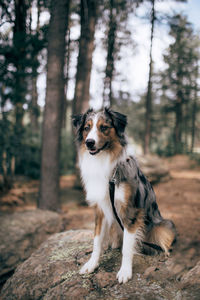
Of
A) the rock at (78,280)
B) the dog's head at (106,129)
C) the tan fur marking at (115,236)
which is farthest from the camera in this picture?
the tan fur marking at (115,236)

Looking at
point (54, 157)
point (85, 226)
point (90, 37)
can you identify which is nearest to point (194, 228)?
point (85, 226)

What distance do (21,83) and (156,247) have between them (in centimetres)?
681

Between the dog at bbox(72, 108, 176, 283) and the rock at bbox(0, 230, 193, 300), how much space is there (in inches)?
5.5

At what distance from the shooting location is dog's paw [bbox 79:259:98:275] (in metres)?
2.93

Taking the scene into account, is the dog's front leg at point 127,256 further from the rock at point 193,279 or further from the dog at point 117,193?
the rock at point 193,279

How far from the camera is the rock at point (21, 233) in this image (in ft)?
15.7

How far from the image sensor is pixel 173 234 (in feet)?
10.3

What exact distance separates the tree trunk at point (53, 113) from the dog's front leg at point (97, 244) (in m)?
4.35

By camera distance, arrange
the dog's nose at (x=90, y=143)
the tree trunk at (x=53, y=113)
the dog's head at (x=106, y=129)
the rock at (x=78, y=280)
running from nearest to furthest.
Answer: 1. the rock at (x=78, y=280)
2. the dog's nose at (x=90, y=143)
3. the dog's head at (x=106, y=129)
4. the tree trunk at (x=53, y=113)

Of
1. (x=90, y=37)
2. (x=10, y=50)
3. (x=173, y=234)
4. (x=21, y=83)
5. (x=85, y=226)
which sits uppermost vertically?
(x=90, y=37)

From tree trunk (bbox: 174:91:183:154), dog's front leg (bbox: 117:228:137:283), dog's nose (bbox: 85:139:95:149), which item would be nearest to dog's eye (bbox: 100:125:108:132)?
dog's nose (bbox: 85:139:95:149)

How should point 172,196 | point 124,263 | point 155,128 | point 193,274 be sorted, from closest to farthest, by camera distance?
1. point 124,263
2. point 193,274
3. point 172,196
4. point 155,128

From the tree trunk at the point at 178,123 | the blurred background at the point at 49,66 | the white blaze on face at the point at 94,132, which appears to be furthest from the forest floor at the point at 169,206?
the tree trunk at the point at 178,123

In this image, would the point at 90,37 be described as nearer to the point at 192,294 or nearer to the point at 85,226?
the point at 85,226
